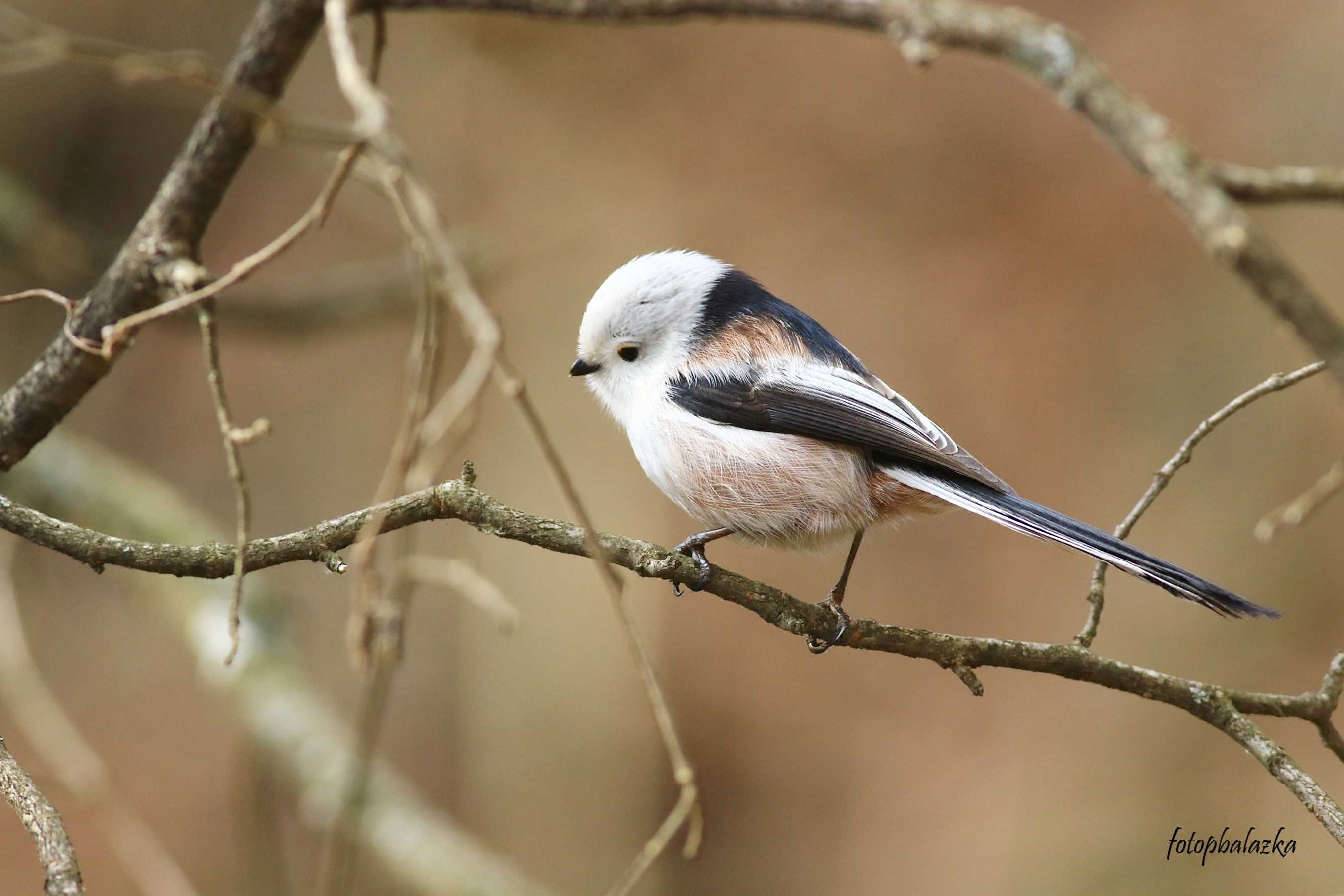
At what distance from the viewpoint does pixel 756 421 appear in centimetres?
232

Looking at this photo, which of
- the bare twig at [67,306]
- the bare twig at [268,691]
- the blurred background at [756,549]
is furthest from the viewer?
the blurred background at [756,549]

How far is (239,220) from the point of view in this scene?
525 cm

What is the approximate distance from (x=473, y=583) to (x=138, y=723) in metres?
4.17

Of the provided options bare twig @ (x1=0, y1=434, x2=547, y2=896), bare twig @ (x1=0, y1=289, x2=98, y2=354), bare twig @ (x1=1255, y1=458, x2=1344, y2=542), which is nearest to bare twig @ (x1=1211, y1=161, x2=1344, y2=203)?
bare twig @ (x1=1255, y1=458, x2=1344, y2=542)

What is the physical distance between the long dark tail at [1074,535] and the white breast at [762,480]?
13cm

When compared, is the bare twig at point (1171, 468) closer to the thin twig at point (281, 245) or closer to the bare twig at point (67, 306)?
the thin twig at point (281, 245)

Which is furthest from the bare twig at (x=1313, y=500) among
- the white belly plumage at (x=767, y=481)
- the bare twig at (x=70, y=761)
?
the bare twig at (x=70, y=761)

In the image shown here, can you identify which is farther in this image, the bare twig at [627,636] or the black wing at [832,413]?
the black wing at [832,413]

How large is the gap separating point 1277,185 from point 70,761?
2.76 m

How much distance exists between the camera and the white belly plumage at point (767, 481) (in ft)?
7.30

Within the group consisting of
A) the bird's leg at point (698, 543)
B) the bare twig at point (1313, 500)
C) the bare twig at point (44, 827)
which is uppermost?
the bird's leg at point (698, 543)

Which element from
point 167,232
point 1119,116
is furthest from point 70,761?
point 1119,116

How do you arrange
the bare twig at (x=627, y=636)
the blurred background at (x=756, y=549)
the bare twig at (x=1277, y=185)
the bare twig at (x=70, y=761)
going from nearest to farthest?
the bare twig at (x=627, y=636)
the bare twig at (x=1277, y=185)
the bare twig at (x=70, y=761)
the blurred background at (x=756, y=549)

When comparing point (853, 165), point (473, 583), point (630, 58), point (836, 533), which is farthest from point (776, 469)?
point (630, 58)
